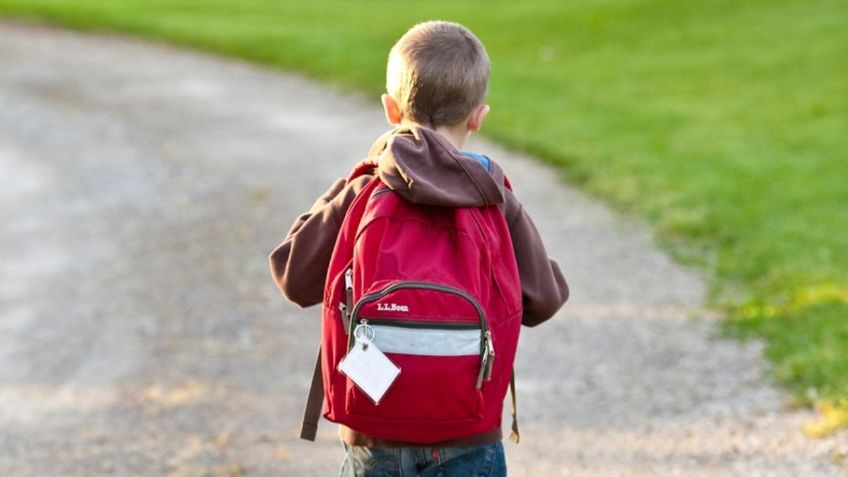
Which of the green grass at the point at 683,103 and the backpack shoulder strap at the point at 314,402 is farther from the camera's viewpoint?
the green grass at the point at 683,103

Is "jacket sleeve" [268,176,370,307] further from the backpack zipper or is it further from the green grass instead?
the green grass

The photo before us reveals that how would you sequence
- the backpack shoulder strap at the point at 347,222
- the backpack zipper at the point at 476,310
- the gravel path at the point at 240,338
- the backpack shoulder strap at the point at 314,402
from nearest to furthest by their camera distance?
the backpack zipper at the point at 476,310
the backpack shoulder strap at the point at 347,222
the backpack shoulder strap at the point at 314,402
the gravel path at the point at 240,338

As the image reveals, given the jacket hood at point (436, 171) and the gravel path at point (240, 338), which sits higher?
the jacket hood at point (436, 171)

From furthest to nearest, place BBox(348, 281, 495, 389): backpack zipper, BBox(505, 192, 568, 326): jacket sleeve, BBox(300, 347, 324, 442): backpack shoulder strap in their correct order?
BBox(300, 347, 324, 442): backpack shoulder strap
BBox(505, 192, 568, 326): jacket sleeve
BBox(348, 281, 495, 389): backpack zipper

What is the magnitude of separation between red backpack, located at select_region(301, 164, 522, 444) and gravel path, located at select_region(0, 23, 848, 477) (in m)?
2.03

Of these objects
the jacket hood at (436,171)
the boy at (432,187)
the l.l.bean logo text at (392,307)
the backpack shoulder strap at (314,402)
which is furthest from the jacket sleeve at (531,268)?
the backpack shoulder strap at (314,402)

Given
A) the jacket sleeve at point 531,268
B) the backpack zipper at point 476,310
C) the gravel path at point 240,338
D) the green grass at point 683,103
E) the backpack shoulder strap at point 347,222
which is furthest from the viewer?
the green grass at point 683,103

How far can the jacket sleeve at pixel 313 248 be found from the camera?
2498 mm

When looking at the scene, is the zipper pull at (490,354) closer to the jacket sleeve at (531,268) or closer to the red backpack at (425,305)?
the red backpack at (425,305)

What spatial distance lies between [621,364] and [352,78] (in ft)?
28.8

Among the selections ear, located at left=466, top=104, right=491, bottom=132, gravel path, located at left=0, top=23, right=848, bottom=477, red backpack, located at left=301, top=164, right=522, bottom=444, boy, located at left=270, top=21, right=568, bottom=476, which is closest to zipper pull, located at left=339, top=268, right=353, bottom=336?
red backpack, located at left=301, top=164, right=522, bottom=444

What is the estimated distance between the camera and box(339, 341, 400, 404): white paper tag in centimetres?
231

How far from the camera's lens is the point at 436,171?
2.38 metres

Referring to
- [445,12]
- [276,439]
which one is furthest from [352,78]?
[276,439]
